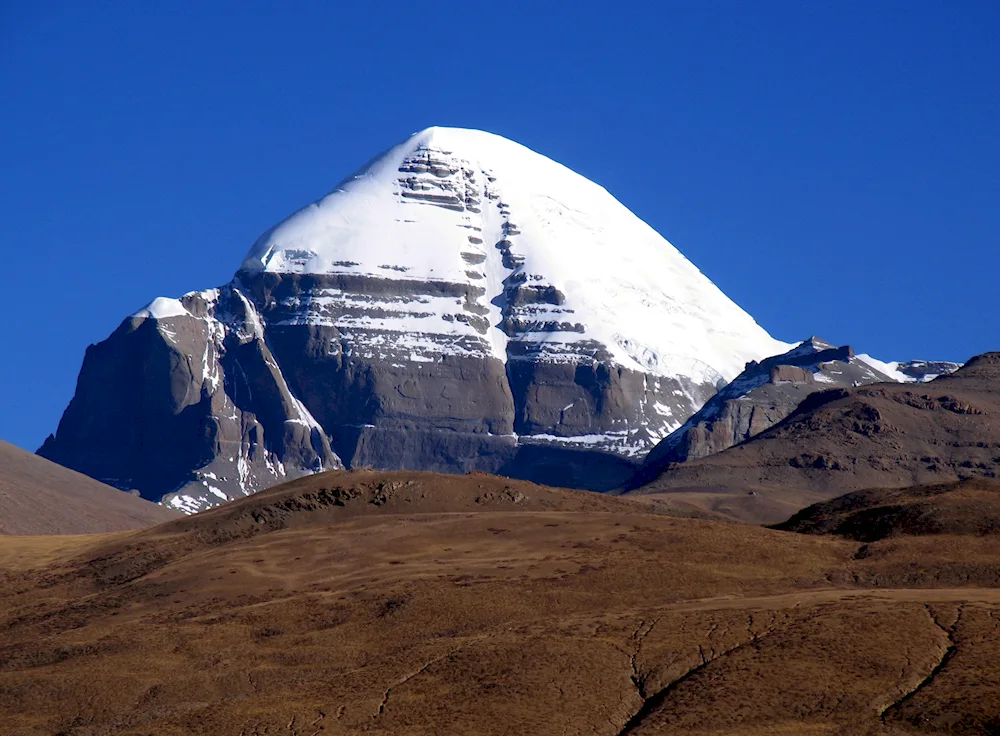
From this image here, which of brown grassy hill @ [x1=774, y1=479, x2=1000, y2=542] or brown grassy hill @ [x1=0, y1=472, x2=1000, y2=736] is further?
brown grassy hill @ [x1=774, y1=479, x2=1000, y2=542]

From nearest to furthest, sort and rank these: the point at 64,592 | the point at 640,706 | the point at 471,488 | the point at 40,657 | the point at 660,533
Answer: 1. the point at 640,706
2. the point at 40,657
3. the point at 660,533
4. the point at 64,592
5. the point at 471,488

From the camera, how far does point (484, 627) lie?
A: 9025 cm

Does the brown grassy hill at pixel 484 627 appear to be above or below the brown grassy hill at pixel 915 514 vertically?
below

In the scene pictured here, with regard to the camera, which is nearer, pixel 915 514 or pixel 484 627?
pixel 484 627

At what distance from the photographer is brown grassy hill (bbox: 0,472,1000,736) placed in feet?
239

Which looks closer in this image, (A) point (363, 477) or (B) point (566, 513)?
(B) point (566, 513)

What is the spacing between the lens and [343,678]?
3189 inches

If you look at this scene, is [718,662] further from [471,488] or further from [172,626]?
[471,488]

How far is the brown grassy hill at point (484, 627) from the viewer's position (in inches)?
2864

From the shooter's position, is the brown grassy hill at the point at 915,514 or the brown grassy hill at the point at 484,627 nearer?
the brown grassy hill at the point at 484,627

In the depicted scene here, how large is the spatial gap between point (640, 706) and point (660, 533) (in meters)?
37.1

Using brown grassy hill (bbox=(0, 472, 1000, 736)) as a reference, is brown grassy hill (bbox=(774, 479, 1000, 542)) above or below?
above

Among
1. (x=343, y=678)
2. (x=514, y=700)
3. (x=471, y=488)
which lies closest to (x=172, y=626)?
(x=343, y=678)

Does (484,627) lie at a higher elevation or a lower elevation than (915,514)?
lower
